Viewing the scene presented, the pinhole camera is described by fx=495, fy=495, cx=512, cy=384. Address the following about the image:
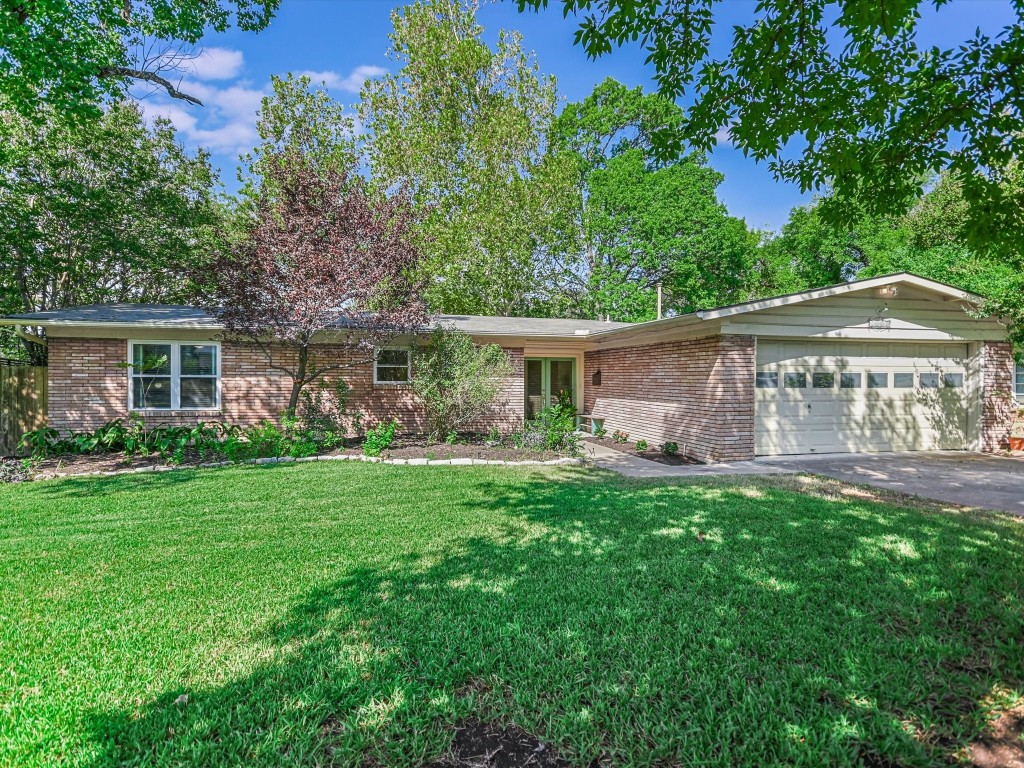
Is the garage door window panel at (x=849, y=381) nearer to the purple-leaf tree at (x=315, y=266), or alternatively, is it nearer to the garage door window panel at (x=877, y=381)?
the garage door window panel at (x=877, y=381)

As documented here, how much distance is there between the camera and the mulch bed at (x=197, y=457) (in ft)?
26.2

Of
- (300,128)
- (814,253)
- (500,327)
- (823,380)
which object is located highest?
(300,128)

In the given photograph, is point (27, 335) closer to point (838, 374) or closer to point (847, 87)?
point (847, 87)

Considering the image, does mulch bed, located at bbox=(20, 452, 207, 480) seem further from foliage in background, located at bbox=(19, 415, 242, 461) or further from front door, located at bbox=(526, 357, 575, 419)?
front door, located at bbox=(526, 357, 575, 419)

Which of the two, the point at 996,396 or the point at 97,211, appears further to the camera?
the point at 97,211

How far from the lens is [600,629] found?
3049mm

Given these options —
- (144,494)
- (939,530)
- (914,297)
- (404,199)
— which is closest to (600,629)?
(939,530)

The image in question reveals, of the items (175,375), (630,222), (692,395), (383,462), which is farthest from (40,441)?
(630,222)

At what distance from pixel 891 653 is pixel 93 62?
13.4 m

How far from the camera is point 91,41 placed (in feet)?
29.2

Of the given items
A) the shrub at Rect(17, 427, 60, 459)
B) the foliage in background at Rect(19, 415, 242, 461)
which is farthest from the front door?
the shrub at Rect(17, 427, 60, 459)

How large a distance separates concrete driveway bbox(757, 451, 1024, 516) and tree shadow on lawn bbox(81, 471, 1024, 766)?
86.1 inches

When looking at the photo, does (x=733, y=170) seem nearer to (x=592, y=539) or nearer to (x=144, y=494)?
(x=592, y=539)

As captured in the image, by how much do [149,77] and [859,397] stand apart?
16296 millimetres
